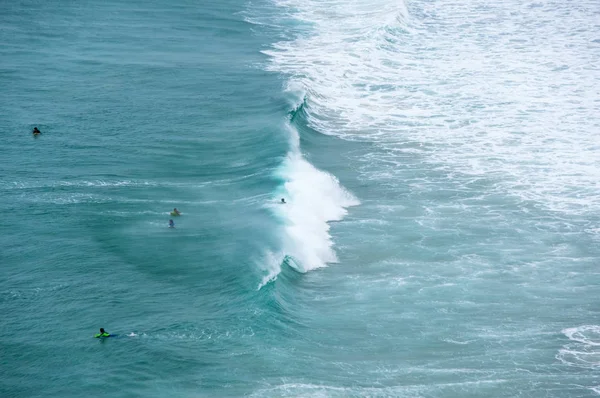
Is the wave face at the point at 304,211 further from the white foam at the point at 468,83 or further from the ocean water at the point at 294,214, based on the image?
the white foam at the point at 468,83

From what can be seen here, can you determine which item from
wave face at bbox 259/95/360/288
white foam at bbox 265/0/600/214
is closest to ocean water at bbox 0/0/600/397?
wave face at bbox 259/95/360/288

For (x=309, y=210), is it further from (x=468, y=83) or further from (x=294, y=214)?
(x=468, y=83)

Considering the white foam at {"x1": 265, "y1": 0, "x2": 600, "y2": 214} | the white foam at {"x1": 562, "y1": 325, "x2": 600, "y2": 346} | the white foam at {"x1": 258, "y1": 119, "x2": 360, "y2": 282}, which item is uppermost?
the white foam at {"x1": 265, "y1": 0, "x2": 600, "y2": 214}

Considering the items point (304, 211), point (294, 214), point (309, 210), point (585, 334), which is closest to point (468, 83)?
point (309, 210)

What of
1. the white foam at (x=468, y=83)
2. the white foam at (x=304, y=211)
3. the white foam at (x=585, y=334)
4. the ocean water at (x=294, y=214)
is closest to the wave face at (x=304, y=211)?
the white foam at (x=304, y=211)

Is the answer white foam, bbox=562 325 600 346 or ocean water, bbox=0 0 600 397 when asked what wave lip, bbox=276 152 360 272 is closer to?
ocean water, bbox=0 0 600 397

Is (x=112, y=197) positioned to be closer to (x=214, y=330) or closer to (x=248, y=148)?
(x=248, y=148)

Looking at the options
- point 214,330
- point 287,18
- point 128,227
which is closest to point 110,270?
point 128,227
